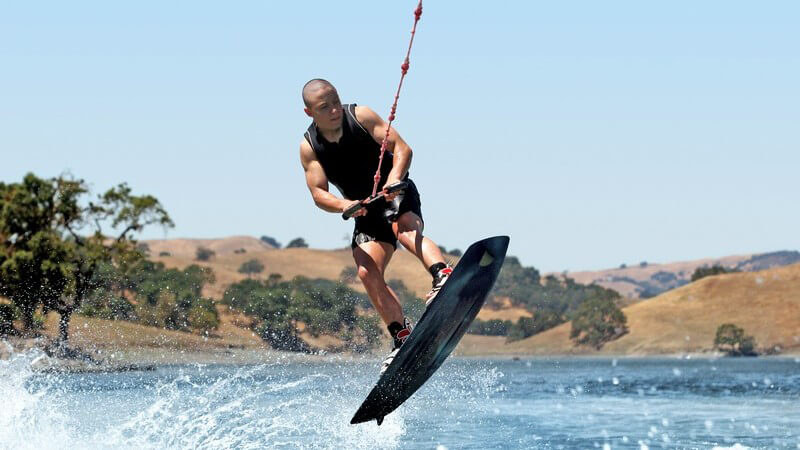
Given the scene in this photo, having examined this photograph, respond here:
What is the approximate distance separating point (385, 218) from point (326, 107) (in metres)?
1.15

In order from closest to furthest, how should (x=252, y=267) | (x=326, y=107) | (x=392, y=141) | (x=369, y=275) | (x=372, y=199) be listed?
(x=372, y=199) → (x=326, y=107) → (x=392, y=141) → (x=369, y=275) → (x=252, y=267)

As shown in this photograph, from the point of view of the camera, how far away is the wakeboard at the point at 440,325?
9.82 meters

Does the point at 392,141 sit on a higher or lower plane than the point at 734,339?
lower

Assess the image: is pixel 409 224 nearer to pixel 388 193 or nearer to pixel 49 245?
pixel 388 193

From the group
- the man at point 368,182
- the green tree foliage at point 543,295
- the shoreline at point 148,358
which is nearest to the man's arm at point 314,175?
Answer: the man at point 368,182

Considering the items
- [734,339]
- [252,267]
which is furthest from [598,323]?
[252,267]

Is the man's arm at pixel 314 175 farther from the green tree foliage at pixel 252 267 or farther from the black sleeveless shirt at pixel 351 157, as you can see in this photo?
the green tree foliage at pixel 252 267

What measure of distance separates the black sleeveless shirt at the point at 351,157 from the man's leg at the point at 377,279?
→ 48cm

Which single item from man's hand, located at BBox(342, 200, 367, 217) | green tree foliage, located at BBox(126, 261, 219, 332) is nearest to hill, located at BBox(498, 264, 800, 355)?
green tree foliage, located at BBox(126, 261, 219, 332)

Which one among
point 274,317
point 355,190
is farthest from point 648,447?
point 274,317

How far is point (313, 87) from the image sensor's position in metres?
9.81

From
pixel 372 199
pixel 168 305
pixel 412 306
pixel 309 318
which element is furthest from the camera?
pixel 309 318

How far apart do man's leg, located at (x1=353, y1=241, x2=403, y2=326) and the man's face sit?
116 cm

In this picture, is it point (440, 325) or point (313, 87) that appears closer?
point (313, 87)
